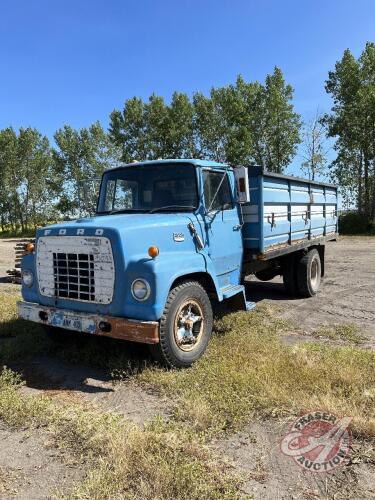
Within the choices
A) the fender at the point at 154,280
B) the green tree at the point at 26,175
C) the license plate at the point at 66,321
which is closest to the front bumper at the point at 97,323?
the license plate at the point at 66,321

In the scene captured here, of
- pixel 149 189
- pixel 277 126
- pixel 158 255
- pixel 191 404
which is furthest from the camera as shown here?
pixel 277 126

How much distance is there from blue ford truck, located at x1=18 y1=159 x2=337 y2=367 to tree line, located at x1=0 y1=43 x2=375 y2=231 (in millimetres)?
23960

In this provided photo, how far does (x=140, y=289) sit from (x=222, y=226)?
198cm

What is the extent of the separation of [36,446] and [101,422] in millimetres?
544

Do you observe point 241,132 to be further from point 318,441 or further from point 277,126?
point 318,441

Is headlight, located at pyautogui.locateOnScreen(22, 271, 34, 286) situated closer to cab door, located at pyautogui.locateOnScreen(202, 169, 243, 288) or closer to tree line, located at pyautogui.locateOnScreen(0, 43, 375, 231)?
cab door, located at pyautogui.locateOnScreen(202, 169, 243, 288)

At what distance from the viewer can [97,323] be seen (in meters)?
4.64

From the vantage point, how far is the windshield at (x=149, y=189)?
570 cm

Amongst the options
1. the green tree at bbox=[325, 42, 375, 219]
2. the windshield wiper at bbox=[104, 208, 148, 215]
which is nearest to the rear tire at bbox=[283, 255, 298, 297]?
the windshield wiper at bbox=[104, 208, 148, 215]

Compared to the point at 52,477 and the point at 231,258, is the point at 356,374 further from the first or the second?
the point at 52,477

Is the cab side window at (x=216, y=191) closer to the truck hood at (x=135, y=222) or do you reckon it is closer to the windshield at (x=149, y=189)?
the windshield at (x=149, y=189)

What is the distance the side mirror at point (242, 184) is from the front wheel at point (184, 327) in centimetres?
164

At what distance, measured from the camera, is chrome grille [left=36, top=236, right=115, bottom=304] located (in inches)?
184

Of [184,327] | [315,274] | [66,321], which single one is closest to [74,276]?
[66,321]
